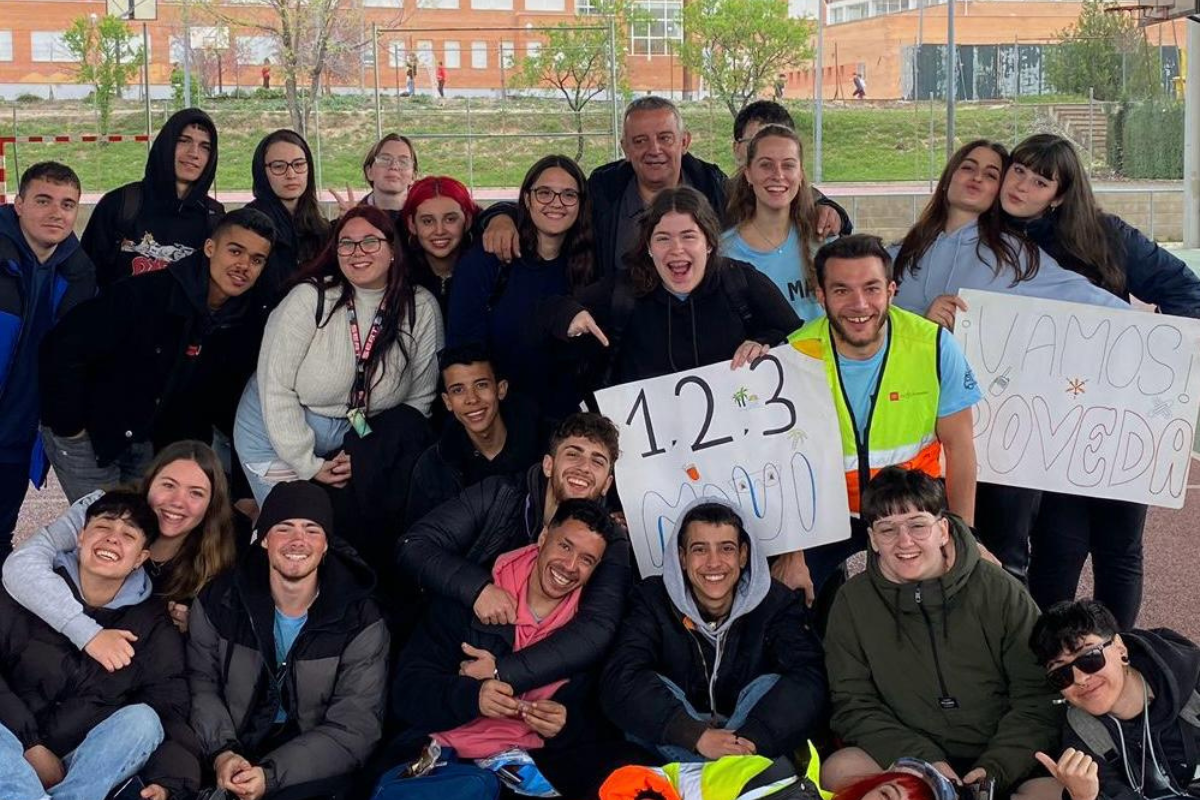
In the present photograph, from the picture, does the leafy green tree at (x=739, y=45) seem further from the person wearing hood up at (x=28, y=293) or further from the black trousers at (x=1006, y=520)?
the black trousers at (x=1006, y=520)

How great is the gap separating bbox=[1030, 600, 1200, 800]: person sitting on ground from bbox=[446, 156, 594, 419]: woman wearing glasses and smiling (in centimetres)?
228

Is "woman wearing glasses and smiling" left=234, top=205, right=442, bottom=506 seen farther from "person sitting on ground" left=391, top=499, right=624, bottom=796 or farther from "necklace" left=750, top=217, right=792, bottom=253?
"necklace" left=750, top=217, right=792, bottom=253

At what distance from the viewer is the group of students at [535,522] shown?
456 centimetres

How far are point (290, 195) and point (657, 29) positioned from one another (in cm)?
4753

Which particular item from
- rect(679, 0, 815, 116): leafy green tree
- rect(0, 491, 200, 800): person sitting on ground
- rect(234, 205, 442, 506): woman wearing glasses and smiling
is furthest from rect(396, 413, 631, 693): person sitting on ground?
rect(679, 0, 815, 116): leafy green tree

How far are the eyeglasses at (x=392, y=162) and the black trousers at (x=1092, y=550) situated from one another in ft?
11.4

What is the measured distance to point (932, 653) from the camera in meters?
4.59

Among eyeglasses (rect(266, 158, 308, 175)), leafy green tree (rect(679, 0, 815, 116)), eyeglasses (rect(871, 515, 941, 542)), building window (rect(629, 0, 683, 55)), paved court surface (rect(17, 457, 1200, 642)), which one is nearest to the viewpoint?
eyeglasses (rect(871, 515, 941, 542))

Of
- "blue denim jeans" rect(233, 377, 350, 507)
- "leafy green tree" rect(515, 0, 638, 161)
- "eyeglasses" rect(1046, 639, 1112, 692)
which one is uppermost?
"leafy green tree" rect(515, 0, 638, 161)

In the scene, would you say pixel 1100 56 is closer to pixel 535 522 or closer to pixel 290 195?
pixel 290 195

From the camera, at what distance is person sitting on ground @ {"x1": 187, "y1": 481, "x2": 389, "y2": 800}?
15.6 feet

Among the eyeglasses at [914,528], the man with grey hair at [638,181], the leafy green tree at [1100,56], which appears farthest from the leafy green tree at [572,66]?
the eyeglasses at [914,528]

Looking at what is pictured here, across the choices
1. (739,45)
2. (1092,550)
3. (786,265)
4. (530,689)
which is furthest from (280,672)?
(739,45)

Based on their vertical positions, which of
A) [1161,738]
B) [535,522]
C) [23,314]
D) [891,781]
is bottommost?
[891,781]
